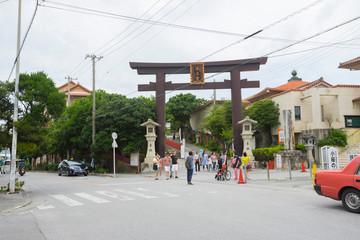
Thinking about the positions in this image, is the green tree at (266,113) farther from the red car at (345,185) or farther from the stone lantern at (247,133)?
the red car at (345,185)

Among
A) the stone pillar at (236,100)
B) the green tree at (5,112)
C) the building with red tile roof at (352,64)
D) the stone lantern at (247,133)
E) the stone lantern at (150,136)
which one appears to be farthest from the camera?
the stone pillar at (236,100)

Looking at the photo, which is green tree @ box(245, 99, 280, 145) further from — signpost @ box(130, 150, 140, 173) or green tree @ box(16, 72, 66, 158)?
green tree @ box(16, 72, 66, 158)

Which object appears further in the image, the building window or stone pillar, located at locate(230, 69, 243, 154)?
the building window

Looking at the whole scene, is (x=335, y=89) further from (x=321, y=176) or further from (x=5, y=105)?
(x=5, y=105)

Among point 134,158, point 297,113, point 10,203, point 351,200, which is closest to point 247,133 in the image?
point 297,113

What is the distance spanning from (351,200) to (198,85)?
2307cm

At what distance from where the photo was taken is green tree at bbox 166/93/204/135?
175 ft

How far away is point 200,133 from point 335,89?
26.0 m

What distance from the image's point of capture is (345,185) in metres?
7.69

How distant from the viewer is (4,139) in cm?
1285

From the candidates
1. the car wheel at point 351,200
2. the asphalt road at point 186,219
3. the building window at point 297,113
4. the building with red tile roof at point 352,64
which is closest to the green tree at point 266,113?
the building window at point 297,113

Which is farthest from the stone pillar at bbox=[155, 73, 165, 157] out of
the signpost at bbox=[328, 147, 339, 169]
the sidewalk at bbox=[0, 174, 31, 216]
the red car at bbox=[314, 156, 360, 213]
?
the red car at bbox=[314, 156, 360, 213]

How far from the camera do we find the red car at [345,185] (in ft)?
24.6

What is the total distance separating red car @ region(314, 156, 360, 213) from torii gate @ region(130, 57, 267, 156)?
21.2m
